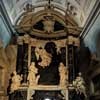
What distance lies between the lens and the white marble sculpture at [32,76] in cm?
1221

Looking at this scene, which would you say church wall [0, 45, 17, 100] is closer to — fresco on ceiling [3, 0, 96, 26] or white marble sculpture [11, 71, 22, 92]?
white marble sculpture [11, 71, 22, 92]

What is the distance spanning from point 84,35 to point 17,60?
11.4 feet

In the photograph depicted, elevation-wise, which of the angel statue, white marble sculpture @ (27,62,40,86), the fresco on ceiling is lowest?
the angel statue

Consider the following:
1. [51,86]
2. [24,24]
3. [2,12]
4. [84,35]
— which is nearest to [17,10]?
[24,24]

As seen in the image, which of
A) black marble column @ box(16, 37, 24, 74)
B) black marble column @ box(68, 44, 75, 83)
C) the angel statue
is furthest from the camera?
black marble column @ box(16, 37, 24, 74)

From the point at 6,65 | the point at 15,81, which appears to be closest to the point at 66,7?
the point at 6,65

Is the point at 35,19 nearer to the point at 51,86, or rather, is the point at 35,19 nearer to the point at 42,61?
the point at 42,61

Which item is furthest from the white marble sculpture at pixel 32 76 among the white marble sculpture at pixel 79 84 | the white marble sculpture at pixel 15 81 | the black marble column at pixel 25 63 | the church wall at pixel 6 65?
the white marble sculpture at pixel 79 84

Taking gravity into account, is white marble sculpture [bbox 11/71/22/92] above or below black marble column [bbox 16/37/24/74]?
below

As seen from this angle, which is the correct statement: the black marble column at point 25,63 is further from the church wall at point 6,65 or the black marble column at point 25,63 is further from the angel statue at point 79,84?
the angel statue at point 79,84

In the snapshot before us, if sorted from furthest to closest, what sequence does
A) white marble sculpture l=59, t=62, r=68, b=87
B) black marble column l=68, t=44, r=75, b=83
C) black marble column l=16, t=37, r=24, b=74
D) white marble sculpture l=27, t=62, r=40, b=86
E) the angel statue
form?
black marble column l=16, t=37, r=24, b=74, black marble column l=68, t=44, r=75, b=83, white marble sculpture l=59, t=62, r=68, b=87, white marble sculpture l=27, t=62, r=40, b=86, the angel statue

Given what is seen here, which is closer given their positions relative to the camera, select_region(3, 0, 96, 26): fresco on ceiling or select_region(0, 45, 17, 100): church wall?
select_region(0, 45, 17, 100): church wall

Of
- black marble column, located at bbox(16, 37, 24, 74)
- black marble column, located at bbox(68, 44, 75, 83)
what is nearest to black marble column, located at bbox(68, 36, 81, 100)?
black marble column, located at bbox(68, 44, 75, 83)

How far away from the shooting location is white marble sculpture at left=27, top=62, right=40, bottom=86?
1221 cm
